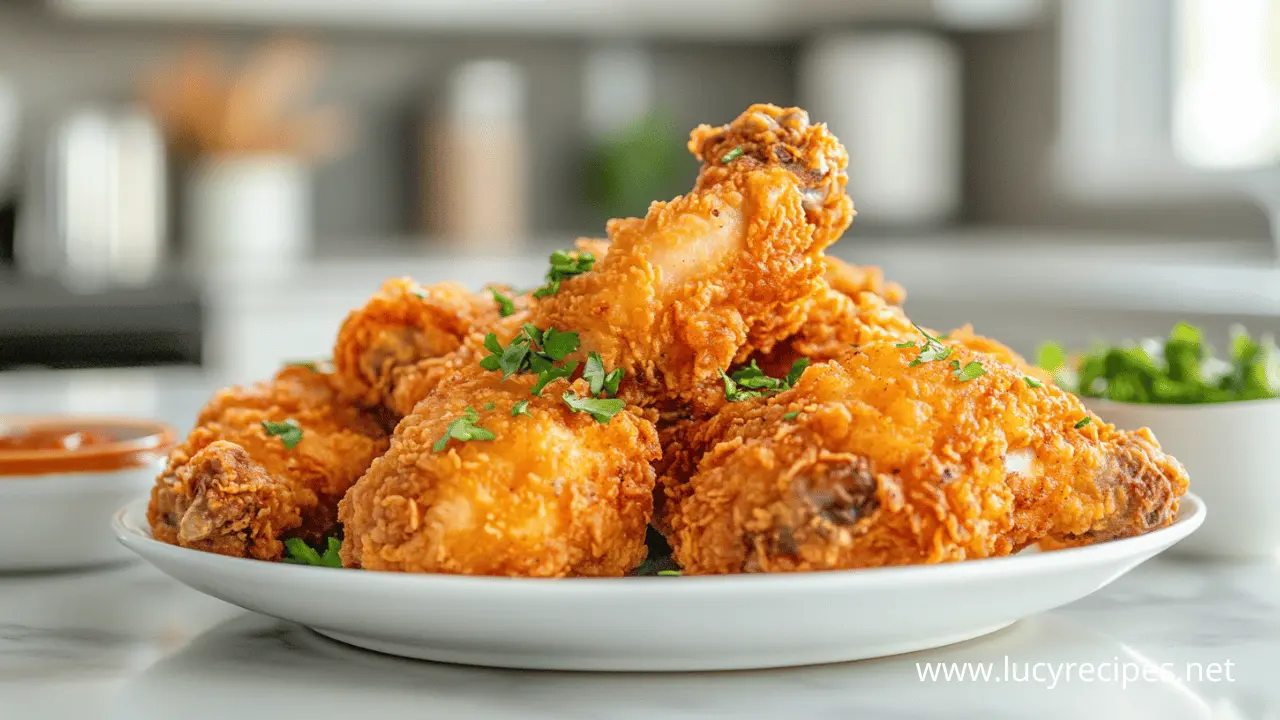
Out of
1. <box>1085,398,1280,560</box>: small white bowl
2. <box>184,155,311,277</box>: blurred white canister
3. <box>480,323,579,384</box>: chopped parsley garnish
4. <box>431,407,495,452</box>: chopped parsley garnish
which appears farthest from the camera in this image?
<box>184,155,311,277</box>: blurred white canister

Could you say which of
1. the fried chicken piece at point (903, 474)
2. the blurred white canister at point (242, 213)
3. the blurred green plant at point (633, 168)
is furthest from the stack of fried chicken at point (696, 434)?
the blurred green plant at point (633, 168)

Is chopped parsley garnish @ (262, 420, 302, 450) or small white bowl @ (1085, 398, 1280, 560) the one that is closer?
chopped parsley garnish @ (262, 420, 302, 450)

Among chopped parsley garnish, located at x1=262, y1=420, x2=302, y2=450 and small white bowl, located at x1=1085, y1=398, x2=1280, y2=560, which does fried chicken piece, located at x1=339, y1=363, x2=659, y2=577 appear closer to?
chopped parsley garnish, located at x1=262, y1=420, x2=302, y2=450

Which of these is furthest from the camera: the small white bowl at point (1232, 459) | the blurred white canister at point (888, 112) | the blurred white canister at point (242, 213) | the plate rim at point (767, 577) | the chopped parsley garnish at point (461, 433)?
the blurred white canister at point (888, 112)

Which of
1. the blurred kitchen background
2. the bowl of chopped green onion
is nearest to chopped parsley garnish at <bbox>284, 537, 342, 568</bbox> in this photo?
the bowl of chopped green onion

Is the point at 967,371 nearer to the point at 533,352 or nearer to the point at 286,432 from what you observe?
the point at 533,352

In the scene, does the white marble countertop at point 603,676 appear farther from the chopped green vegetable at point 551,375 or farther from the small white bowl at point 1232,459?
the chopped green vegetable at point 551,375
